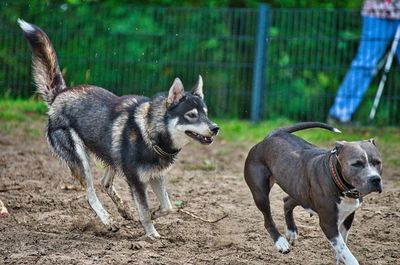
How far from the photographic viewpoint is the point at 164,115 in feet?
24.6

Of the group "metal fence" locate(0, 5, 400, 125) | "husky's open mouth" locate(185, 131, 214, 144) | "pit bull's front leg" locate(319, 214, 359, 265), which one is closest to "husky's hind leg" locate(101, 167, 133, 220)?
"husky's open mouth" locate(185, 131, 214, 144)

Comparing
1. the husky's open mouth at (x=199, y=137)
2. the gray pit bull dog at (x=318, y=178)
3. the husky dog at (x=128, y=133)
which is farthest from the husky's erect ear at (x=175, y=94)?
the gray pit bull dog at (x=318, y=178)

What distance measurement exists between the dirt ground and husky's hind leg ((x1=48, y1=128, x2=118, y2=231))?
264 mm

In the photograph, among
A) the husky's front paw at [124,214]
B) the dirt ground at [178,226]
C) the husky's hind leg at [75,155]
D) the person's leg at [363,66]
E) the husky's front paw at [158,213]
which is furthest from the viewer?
the person's leg at [363,66]

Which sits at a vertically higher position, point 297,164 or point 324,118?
point 297,164

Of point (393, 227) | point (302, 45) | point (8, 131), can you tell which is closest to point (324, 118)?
point (302, 45)

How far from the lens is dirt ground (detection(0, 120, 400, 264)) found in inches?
258

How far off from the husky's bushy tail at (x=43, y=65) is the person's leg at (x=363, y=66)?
6.32 meters

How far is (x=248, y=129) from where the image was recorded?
44.0ft

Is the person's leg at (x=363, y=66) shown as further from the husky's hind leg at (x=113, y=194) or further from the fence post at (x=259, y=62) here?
the husky's hind leg at (x=113, y=194)

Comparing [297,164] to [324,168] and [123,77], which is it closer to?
[324,168]

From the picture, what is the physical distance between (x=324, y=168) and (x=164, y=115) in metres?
1.77

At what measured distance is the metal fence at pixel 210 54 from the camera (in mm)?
14016

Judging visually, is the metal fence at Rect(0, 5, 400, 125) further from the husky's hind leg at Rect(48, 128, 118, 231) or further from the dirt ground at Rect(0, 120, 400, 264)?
the husky's hind leg at Rect(48, 128, 118, 231)
